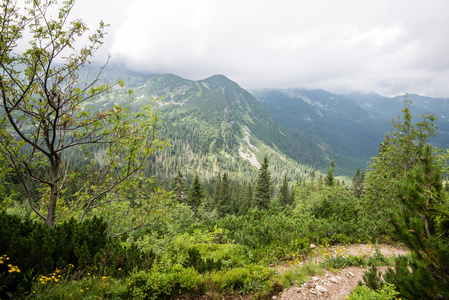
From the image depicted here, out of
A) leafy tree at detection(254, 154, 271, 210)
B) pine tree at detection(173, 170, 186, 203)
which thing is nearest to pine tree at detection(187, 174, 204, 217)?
pine tree at detection(173, 170, 186, 203)

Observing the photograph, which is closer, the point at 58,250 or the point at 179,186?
A: the point at 58,250

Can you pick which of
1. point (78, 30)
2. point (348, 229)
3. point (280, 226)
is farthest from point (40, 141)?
point (348, 229)

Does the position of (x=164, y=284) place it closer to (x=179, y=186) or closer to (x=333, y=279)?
(x=179, y=186)

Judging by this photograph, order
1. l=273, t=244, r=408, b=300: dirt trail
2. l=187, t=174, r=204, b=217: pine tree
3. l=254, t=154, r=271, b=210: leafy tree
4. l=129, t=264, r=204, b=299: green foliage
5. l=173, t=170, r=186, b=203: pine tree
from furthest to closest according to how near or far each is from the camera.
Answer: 1. l=254, t=154, r=271, b=210: leafy tree
2. l=187, t=174, r=204, b=217: pine tree
3. l=173, t=170, r=186, b=203: pine tree
4. l=273, t=244, r=408, b=300: dirt trail
5. l=129, t=264, r=204, b=299: green foliage

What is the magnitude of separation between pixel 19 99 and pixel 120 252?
15.6 ft

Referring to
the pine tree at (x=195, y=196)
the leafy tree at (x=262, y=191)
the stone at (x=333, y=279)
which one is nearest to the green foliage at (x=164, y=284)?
the stone at (x=333, y=279)

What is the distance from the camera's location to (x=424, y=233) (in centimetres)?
391

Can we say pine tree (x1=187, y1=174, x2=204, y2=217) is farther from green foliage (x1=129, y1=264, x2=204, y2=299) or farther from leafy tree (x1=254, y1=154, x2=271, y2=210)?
green foliage (x1=129, y1=264, x2=204, y2=299)

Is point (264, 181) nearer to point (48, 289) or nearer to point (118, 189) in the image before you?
point (118, 189)

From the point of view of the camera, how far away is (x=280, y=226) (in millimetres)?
11508

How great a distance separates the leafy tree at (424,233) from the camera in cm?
355

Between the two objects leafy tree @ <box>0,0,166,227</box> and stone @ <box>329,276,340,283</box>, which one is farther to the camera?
stone @ <box>329,276,340,283</box>

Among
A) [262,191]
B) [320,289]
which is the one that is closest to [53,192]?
[320,289]

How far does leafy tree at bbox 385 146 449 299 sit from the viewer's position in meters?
3.55
